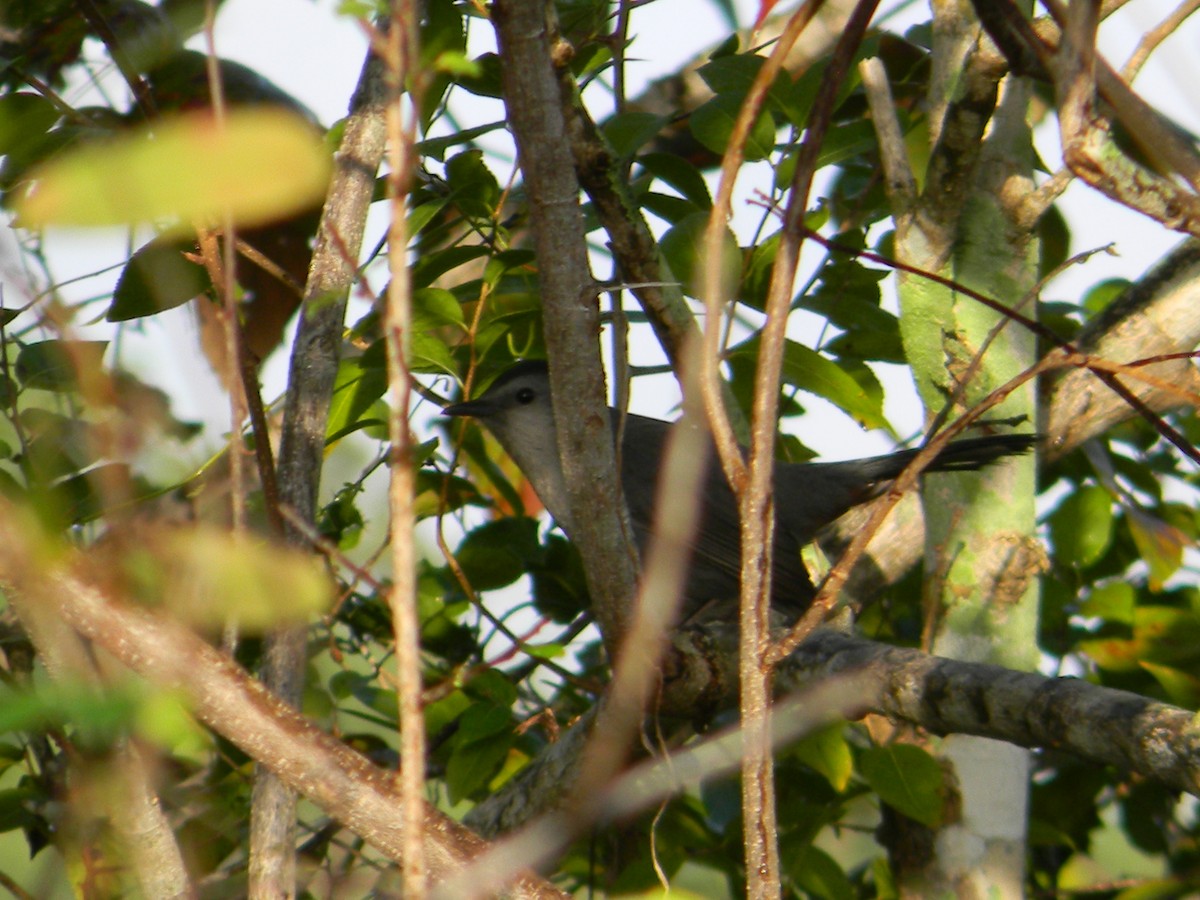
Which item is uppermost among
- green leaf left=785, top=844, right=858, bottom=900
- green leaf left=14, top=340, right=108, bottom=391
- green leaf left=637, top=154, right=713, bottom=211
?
green leaf left=637, top=154, right=713, bottom=211

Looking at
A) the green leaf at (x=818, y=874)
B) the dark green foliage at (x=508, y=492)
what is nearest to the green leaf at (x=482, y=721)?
the dark green foliage at (x=508, y=492)

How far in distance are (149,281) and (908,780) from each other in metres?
1.75

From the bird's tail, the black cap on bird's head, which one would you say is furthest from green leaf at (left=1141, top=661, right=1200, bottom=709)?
the black cap on bird's head

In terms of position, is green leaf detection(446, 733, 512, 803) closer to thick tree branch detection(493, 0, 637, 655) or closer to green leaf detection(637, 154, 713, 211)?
thick tree branch detection(493, 0, 637, 655)

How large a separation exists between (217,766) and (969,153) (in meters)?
2.48

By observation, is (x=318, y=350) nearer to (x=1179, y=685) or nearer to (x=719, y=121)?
(x=719, y=121)

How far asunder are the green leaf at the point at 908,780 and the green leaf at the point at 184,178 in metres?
2.06

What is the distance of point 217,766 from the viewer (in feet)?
11.0

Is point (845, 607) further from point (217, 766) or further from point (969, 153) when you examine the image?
point (217, 766)

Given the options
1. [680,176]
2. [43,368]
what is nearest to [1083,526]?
[680,176]

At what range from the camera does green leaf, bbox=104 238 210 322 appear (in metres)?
2.10

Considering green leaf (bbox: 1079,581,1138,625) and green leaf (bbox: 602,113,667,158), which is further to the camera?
green leaf (bbox: 1079,581,1138,625)

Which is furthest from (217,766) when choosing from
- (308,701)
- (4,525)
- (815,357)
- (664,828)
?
(4,525)

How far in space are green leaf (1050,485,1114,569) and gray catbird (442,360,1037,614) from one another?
2.73 feet
